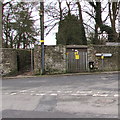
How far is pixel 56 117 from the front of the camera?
4520 millimetres

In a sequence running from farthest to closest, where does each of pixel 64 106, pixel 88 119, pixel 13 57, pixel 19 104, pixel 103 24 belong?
pixel 103 24 → pixel 13 57 → pixel 19 104 → pixel 64 106 → pixel 88 119

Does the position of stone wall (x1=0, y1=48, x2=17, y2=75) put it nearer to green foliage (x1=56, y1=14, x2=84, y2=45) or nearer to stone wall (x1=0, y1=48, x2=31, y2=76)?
stone wall (x1=0, y1=48, x2=31, y2=76)

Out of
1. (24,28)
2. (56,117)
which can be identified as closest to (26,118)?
(56,117)

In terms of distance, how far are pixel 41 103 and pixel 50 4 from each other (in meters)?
16.4

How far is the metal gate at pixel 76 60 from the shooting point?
15.7 metres

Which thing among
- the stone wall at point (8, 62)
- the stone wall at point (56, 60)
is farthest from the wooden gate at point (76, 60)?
the stone wall at point (8, 62)

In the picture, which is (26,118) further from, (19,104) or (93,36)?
(93,36)

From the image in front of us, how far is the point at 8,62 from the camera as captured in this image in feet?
52.5

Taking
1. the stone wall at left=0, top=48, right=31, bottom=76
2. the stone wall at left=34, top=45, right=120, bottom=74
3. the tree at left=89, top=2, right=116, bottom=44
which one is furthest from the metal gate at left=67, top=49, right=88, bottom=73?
the tree at left=89, top=2, right=116, bottom=44

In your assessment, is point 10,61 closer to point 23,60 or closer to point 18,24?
point 23,60

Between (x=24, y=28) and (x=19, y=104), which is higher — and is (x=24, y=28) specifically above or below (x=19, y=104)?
above

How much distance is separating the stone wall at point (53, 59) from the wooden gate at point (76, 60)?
44 cm

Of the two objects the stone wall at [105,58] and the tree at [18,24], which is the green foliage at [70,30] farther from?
the stone wall at [105,58]

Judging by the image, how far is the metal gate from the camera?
51.4 ft
